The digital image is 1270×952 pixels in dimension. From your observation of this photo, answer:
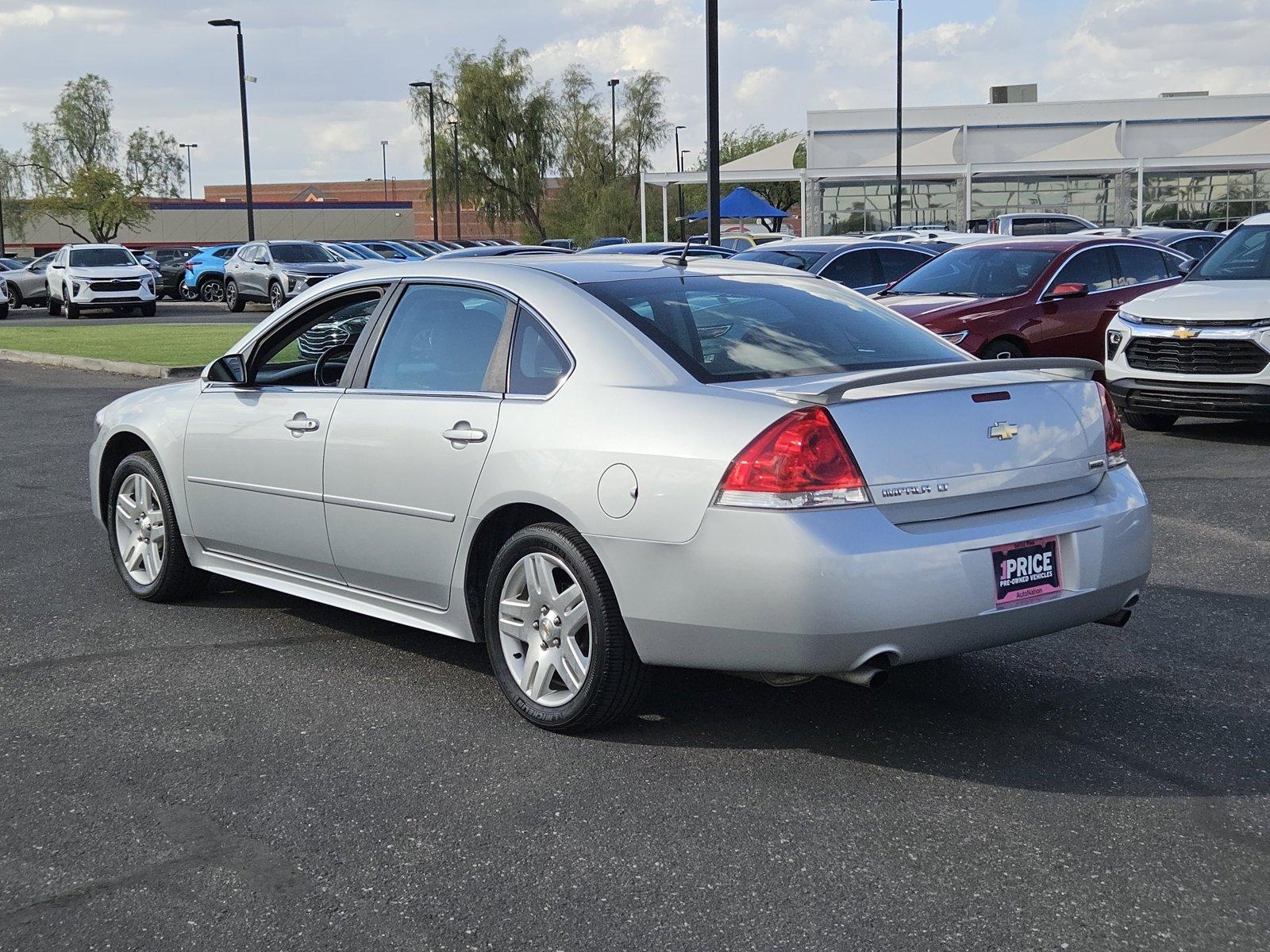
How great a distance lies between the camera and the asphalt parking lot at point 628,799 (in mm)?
3438

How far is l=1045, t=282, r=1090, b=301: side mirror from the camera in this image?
13.4 m

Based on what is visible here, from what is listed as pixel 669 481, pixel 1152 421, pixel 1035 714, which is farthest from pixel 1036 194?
pixel 669 481

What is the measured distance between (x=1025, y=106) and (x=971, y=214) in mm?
5736

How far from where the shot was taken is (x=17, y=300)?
42.7 metres

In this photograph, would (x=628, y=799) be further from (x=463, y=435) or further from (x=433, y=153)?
(x=433, y=153)

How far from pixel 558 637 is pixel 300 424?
5.27 ft

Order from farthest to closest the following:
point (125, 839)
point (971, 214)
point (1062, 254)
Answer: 1. point (971, 214)
2. point (1062, 254)
3. point (125, 839)

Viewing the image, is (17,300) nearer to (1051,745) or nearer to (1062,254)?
(1062,254)

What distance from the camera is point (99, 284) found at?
1379 inches

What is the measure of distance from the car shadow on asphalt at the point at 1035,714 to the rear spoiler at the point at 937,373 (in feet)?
3.66

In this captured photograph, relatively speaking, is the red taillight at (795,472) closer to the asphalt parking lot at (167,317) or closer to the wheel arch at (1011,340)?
the wheel arch at (1011,340)

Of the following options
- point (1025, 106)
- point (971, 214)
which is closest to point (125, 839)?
point (971, 214)

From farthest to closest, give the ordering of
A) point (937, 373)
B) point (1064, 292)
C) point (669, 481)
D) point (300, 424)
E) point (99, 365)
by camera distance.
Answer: point (99, 365) → point (1064, 292) → point (300, 424) → point (937, 373) → point (669, 481)

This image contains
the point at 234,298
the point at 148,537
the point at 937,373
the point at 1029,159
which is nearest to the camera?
the point at 937,373
